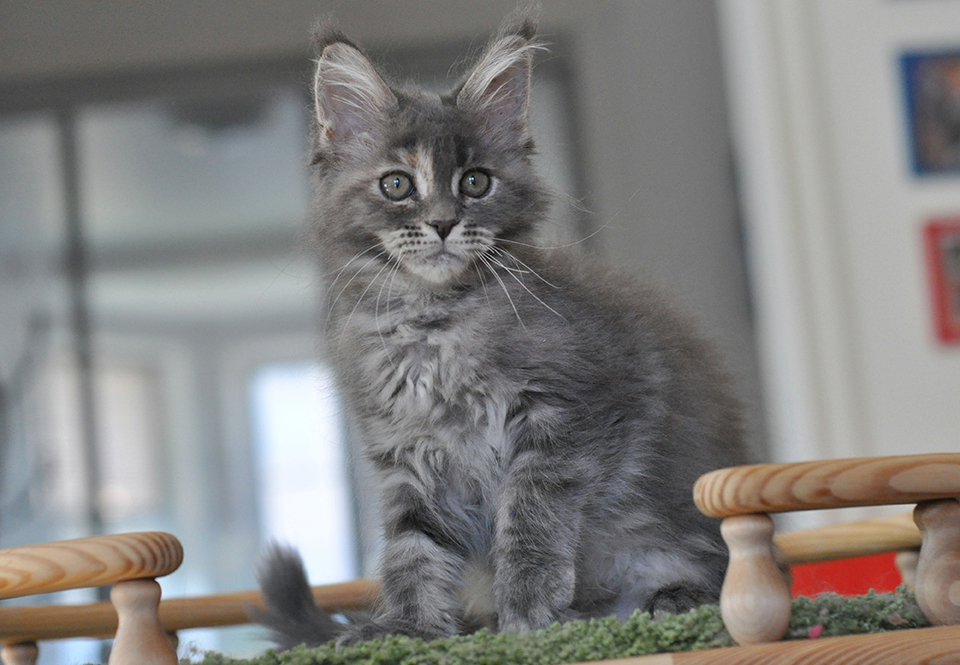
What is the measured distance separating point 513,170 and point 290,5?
266 cm

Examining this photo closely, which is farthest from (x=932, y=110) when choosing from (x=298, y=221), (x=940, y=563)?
(x=940, y=563)

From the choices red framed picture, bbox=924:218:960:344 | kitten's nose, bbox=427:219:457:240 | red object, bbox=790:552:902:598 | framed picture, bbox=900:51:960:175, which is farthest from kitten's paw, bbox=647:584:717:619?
framed picture, bbox=900:51:960:175

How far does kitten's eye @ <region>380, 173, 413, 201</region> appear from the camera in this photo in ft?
3.58

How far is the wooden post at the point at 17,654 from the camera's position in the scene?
1.23 m

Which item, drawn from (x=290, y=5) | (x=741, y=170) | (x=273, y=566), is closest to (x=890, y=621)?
(x=273, y=566)

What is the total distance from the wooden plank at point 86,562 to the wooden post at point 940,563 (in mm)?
663

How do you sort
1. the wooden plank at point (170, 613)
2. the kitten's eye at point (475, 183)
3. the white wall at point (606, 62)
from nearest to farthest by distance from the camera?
the kitten's eye at point (475, 183)
the wooden plank at point (170, 613)
the white wall at point (606, 62)

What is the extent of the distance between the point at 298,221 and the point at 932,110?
2131mm

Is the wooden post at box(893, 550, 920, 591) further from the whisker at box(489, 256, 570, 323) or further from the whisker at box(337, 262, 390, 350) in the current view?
the whisker at box(337, 262, 390, 350)

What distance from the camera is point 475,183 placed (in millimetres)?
1106

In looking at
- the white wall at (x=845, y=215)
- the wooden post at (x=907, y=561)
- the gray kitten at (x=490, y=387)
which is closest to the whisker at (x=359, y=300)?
the gray kitten at (x=490, y=387)

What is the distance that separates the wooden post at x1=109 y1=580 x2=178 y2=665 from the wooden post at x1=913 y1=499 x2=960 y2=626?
66cm

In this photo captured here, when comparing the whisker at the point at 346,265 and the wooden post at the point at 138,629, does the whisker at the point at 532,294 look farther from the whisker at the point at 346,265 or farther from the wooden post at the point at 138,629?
the wooden post at the point at 138,629

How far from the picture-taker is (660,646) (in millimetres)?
847
